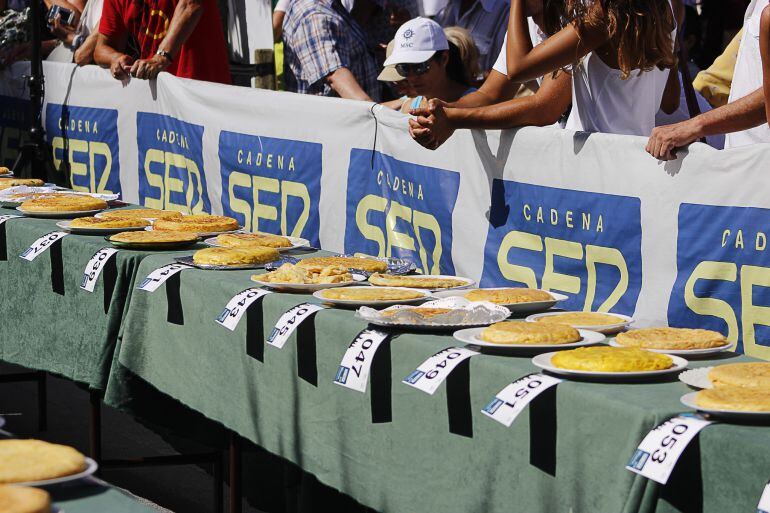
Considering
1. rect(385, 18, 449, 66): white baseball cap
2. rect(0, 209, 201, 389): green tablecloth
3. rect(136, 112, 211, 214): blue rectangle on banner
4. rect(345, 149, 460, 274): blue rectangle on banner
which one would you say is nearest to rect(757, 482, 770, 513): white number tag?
rect(0, 209, 201, 389): green tablecloth

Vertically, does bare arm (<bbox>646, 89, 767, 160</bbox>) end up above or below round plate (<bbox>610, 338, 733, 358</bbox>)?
above

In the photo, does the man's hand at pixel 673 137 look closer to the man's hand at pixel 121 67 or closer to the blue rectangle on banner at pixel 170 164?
the blue rectangle on banner at pixel 170 164

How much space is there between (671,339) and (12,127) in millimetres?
6886

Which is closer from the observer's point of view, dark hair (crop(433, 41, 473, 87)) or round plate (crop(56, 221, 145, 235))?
round plate (crop(56, 221, 145, 235))

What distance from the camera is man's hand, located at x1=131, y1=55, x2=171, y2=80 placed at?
7324mm

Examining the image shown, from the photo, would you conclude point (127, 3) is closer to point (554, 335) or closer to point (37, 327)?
point (37, 327)

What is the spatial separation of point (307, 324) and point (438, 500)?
71 centimetres

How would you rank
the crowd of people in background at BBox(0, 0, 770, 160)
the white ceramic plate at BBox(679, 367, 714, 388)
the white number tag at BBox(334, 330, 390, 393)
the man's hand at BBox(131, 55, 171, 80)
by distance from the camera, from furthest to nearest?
the man's hand at BBox(131, 55, 171, 80), the crowd of people in background at BBox(0, 0, 770, 160), the white number tag at BBox(334, 330, 390, 393), the white ceramic plate at BBox(679, 367, 714, 388)

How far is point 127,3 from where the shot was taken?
8.09 meters

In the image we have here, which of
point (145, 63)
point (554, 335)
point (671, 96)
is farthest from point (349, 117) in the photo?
point (554, 335)

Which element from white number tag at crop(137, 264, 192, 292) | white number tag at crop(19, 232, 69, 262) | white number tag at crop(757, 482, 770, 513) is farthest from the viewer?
white number tag at crop(19, 232, 69, 262)

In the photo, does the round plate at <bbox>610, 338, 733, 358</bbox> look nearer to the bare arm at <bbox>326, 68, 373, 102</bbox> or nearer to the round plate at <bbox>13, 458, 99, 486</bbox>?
the round plate at <bbox>13, 458, 99, 486</bbox>

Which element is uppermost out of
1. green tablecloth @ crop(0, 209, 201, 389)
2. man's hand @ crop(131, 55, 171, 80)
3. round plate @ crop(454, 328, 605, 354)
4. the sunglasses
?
the sunglasses

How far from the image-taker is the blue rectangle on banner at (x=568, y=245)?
13.4 feet
